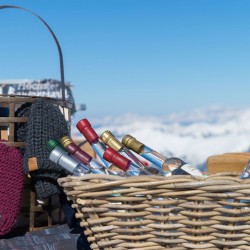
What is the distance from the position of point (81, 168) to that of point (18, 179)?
0.40 metres

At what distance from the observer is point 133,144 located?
113 cm

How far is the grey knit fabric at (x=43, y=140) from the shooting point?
1401 mm

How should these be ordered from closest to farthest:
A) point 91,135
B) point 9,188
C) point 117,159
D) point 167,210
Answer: point 167,210 < point 117,159 < point 91,135 < point 9,188

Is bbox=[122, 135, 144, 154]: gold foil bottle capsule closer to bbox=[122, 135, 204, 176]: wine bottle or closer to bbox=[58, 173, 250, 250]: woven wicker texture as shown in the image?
bbox=[122, 135, 204, 176]: wine bottle

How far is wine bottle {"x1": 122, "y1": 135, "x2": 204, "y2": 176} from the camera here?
3.56 feet

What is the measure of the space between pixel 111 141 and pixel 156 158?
0.36 feet

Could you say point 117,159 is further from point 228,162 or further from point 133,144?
point 228,162

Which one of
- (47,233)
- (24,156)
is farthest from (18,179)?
(47,233)

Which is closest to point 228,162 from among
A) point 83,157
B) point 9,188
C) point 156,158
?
point 156,158

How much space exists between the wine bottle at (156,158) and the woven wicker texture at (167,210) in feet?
0.53

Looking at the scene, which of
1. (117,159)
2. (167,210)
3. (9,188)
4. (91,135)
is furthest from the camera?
(9,188)

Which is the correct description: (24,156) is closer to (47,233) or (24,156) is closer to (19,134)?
(19,134)

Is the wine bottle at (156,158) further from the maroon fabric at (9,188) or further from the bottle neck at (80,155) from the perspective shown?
the maroon fabric at (9,188)

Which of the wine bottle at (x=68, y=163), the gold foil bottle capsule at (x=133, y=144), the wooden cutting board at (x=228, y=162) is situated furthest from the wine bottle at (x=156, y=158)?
the wooden cutting board at (x=228, y=162)
